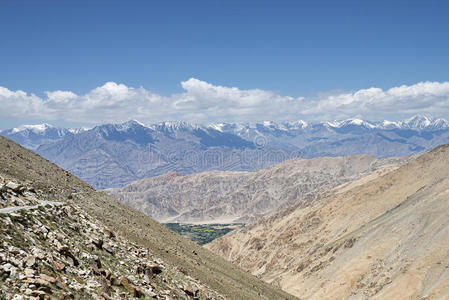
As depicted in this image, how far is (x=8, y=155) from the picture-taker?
155 feet

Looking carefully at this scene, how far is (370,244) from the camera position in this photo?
299 feet

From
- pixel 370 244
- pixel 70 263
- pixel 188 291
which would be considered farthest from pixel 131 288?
pixel 370 244

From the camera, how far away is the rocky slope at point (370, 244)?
229ft

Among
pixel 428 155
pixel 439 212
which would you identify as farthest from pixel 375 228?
pixel 428 155

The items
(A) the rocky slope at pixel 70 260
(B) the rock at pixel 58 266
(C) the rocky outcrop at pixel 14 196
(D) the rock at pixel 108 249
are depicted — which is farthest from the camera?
(D) the rock at pixel 108 249

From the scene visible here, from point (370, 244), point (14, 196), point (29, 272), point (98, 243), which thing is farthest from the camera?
point (370, 244)

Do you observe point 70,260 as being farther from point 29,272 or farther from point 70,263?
point 29,272

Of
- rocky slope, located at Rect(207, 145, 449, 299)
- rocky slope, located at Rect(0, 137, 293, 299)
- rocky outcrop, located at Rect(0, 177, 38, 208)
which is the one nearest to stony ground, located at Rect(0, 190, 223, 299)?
rocky slope, located at Rect(0, 137, 293, 299)

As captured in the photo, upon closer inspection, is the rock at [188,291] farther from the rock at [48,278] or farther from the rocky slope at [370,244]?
the rocky slope at [370,244]

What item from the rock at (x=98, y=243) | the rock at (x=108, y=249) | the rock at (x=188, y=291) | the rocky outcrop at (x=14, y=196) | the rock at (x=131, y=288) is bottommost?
the rock at (x=188, y=291)

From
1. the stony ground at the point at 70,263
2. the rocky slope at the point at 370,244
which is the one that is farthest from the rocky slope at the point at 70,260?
the rocky slope at the point at 370,244

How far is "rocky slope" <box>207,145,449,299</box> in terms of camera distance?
229 feet

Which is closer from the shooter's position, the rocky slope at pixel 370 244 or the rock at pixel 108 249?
the rock at pixel 108 249

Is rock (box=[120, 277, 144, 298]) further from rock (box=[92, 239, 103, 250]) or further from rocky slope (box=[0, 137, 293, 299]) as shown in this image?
rock (box=[92, 239, 103, 250])
